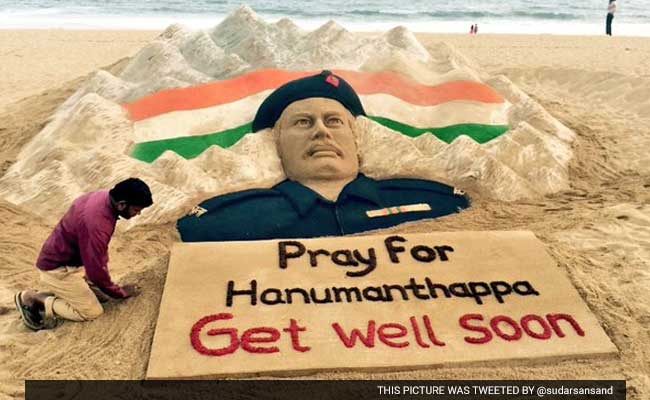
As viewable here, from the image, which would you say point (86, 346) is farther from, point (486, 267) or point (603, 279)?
point (603, 279)

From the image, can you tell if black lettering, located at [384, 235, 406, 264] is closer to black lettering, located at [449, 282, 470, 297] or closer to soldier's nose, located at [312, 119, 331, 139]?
black lettering, located at [449, 282, 470, 297]

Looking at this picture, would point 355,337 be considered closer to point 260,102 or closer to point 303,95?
point 303,95

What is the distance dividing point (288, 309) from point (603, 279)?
229 centimetres

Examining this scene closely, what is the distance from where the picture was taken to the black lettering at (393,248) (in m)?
4.69

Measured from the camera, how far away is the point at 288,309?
409cm

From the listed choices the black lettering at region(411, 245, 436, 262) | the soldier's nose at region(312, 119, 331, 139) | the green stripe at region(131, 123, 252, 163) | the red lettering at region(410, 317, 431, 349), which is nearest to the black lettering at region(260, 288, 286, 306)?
the red lettering at region(410, 317, 431, 349)

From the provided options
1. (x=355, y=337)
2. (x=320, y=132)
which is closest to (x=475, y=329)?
(x=355, y=337)

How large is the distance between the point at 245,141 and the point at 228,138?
0.27 meters

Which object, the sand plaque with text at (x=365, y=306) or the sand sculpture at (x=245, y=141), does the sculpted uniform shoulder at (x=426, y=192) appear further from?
the sand plaque with text at (x=365, y=306)

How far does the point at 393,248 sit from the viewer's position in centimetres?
482

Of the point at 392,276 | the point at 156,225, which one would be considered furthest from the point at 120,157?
the point at 392,276

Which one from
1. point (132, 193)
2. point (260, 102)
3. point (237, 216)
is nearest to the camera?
point (132, 193)

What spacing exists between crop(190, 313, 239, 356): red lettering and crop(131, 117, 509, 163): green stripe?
2555mm

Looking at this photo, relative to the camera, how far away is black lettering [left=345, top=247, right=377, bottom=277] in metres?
4.50
